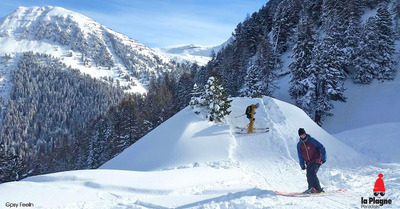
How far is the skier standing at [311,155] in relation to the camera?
27.8ft

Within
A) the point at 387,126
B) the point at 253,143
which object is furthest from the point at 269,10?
the point at 253,143

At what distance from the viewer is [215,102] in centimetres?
1828

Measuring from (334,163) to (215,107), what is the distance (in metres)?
7.75

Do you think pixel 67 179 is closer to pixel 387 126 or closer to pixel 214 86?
pixel 214 86

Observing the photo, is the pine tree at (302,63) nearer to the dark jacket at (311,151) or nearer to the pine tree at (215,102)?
the pine tree at (215,102)

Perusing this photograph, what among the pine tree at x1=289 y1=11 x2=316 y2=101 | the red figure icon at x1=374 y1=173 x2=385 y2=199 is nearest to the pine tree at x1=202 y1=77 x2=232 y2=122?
the red figure icon at x1=374 y1=173 x2=385 y2=199

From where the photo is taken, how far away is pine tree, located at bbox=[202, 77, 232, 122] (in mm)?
18125

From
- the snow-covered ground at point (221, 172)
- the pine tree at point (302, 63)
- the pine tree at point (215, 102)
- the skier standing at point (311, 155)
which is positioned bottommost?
the snow-covered ground at point (221, 172)

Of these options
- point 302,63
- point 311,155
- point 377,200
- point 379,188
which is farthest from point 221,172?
point 302,63

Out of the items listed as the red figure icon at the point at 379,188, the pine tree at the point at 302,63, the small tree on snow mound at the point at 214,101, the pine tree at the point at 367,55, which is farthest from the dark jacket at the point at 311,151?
the pine tree at the point at 367,55

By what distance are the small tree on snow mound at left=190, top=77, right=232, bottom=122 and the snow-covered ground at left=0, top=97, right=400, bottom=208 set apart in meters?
0.70

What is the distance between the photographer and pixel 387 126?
63.3ft

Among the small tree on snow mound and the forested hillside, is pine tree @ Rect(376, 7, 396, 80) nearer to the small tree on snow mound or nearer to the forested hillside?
the forested hillside

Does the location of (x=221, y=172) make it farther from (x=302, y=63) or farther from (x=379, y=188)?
(x=302, y=63)
